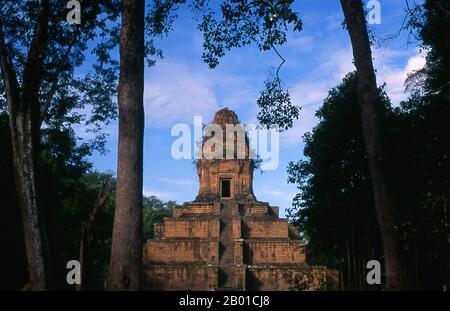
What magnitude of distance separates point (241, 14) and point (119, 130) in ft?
13.8

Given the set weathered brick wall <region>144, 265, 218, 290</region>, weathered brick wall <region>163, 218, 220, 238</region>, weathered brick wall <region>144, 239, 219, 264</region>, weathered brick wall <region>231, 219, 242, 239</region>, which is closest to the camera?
weathered brick wall <region>144, 265, 218, 290</region>

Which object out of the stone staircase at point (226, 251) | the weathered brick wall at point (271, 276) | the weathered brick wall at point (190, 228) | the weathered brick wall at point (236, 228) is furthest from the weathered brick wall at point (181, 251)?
the weathered brick wall at point (271, 276)

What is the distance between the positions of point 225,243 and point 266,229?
2828 mm

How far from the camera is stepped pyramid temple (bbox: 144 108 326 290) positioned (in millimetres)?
22906

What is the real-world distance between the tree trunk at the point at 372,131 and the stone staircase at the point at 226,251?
56.3ft

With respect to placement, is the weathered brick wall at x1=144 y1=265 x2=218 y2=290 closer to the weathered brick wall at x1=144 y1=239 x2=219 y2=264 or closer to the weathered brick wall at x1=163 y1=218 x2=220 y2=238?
the weathered brick wall at x1=144 y1=239 x2=219 y2=264

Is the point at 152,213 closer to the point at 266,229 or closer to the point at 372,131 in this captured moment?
the point at 266,229

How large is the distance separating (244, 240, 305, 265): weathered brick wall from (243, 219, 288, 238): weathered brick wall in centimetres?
122

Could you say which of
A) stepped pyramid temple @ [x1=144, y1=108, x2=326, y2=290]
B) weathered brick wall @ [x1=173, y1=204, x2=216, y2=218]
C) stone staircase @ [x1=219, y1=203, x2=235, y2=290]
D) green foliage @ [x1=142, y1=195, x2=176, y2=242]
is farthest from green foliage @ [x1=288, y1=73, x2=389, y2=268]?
green foliage @ [x1=142, y1=195, x2=176, y2=242]

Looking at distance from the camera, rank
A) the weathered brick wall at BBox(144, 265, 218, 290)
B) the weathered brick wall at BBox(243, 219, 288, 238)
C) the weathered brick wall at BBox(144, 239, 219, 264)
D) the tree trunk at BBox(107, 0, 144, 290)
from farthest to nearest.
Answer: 1. the weathered brick wall at BBox(243, 219, 288, 238)
2. the weathered brick wall at BBox(144, 239, 219, 264)
3. the weathered brick wall at BBox(144, 265, 218, 290)
4. the tree trunk at BBox(107, 0, 144, 290)

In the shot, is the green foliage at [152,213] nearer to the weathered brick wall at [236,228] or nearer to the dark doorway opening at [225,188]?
the dark doorway opening at [225,188]

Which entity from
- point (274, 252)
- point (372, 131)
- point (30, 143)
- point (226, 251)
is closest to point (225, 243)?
point (226, 251)

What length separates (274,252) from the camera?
81.0 feet
